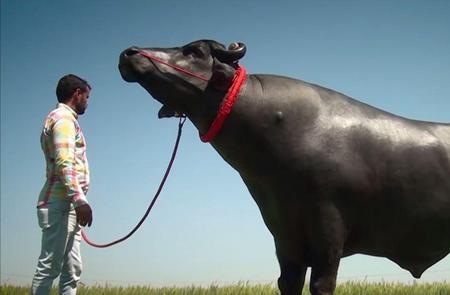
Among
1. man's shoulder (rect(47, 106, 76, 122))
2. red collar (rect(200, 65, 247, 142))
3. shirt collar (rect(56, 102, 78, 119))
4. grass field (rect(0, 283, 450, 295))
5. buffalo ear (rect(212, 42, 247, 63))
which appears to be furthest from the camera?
grass field (rect(0, 283, 450, 295))

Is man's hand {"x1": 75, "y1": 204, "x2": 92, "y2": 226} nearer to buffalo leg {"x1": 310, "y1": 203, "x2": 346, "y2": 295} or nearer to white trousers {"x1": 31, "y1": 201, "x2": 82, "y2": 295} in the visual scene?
white trousers {"x1": 31, "y1": 201, "x2": 82, "y2": 295}

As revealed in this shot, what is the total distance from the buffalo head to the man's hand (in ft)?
2.55

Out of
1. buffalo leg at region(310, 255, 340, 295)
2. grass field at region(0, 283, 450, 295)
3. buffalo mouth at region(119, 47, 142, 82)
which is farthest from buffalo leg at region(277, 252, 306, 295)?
grass field at region(0, 283, 450, 295)

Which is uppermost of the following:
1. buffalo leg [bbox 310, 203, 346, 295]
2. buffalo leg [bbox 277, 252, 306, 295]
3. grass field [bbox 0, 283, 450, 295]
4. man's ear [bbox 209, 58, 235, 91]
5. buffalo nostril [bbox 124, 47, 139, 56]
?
buffalo nostril [bbox 124, 47, 139, 56]

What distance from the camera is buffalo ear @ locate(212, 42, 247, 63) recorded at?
301 centimetres

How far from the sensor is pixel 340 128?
118 inches

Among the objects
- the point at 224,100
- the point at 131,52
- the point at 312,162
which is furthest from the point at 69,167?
the point at 312,162

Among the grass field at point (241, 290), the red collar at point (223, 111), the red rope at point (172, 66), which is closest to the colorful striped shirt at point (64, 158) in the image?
the red rope at point (172, 66)

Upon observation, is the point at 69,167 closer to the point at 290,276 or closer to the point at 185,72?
the point at 185,72

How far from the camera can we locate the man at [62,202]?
2953 mm

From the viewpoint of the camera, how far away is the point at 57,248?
9.83ft

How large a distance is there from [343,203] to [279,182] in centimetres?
38

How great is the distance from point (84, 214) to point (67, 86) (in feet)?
3.05

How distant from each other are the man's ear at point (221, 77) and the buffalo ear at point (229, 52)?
3.9 inches
